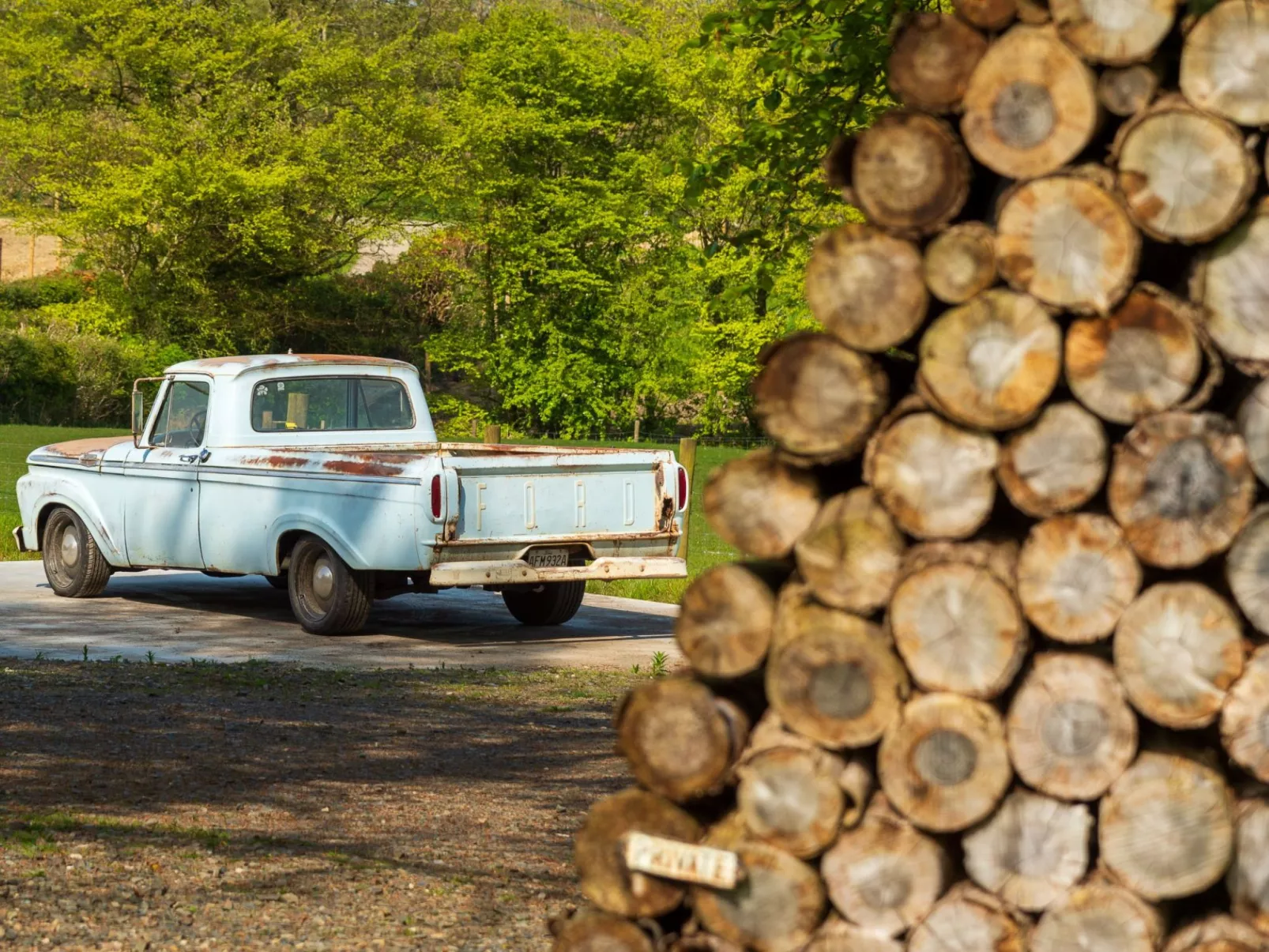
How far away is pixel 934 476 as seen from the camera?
364 cm

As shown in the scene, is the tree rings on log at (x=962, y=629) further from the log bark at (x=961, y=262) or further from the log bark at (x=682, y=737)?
the log bark at (x=961, y=262)

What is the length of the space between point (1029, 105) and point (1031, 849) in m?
1.55

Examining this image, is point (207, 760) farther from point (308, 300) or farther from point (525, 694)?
point (308, 300)

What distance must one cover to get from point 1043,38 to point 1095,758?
1.50m

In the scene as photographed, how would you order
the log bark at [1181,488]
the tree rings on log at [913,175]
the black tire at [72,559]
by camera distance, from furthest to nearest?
the black tire at [72,559], the tree rings on log at [913,175], the log bark at [1181,488]

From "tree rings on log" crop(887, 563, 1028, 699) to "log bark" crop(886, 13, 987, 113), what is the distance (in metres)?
1.01

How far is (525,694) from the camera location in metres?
9.73

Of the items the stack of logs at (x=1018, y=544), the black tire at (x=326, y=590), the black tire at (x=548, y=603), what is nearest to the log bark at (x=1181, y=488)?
the stack of logs at (x=1018, y=544)

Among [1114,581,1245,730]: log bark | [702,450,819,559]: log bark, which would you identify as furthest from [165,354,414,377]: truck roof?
[1114,581,1245,730]: log bark

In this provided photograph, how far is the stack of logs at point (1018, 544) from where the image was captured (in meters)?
3.50

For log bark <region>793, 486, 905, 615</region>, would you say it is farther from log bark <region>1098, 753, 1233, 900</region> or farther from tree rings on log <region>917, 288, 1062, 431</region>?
log bark <region>1098, 753, 1233, 900</region>

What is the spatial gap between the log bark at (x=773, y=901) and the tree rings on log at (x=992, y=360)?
1.03 m

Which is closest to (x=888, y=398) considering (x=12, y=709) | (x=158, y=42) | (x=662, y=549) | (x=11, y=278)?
(x=12, y=709)

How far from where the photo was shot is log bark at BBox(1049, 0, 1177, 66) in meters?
3.54
